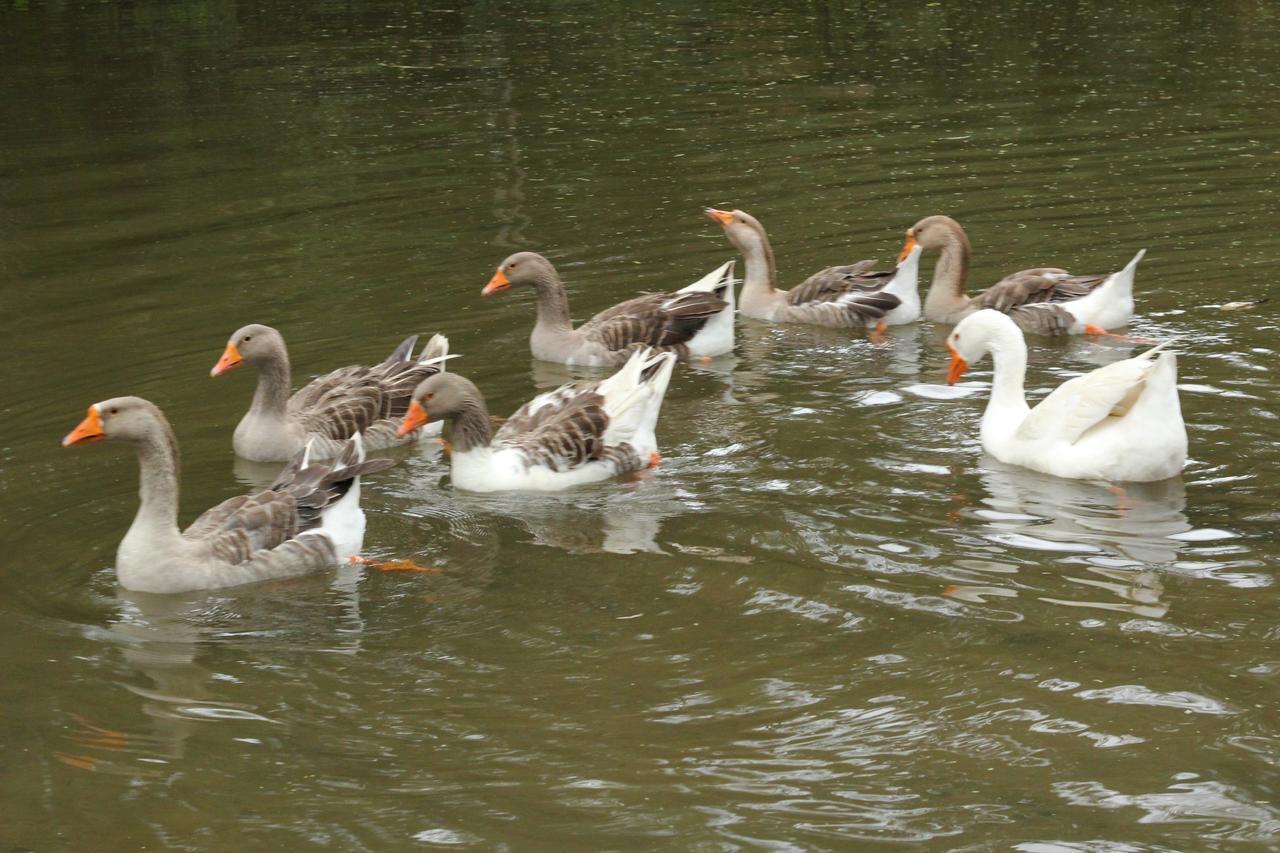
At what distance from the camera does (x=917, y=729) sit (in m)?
6.89

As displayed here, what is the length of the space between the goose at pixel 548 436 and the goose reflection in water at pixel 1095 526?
85.7 inches

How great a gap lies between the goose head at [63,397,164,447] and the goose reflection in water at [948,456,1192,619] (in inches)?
170

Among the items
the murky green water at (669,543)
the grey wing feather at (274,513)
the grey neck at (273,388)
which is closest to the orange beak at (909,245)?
the murky green water at (669,543)

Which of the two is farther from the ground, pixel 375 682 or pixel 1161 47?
pixel 1161 47

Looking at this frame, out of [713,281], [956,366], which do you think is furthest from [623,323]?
[956,366]

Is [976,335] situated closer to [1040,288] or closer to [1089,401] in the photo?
[1089,401]

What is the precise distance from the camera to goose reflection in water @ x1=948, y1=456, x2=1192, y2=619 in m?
8.18

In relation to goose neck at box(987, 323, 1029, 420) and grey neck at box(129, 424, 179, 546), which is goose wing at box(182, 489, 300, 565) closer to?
grey neck at box(129, 424, 179, 546)

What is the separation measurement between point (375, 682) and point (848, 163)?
1346 cm

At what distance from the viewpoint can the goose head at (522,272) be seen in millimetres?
13039

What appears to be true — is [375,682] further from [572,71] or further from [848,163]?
[572,71]

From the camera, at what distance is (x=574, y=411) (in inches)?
412

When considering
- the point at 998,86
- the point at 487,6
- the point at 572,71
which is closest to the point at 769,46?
the point at 572,71

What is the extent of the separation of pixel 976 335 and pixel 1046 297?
266 centimetres
